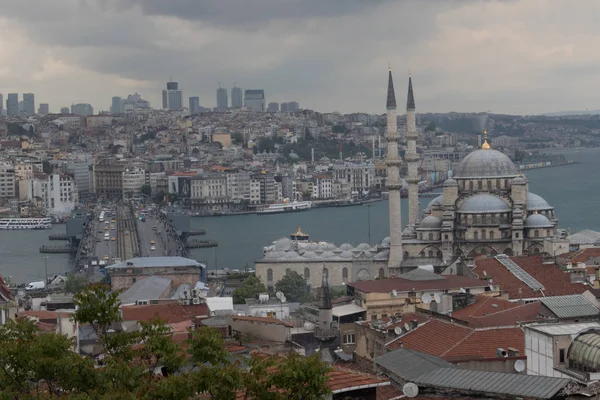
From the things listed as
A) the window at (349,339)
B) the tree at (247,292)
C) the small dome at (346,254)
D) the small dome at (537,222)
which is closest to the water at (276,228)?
the small dome at (346,254)

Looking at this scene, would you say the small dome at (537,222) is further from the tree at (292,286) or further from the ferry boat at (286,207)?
the ferry boat at (286,207)

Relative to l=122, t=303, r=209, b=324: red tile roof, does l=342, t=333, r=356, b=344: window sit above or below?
below

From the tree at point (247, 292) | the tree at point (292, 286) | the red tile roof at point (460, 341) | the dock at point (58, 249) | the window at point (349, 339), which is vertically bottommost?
the dock at point (58, 249)

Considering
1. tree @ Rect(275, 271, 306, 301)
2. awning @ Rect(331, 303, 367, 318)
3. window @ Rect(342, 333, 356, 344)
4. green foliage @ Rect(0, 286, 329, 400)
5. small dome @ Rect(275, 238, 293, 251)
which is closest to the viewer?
green foliage @ Rect(0, 286, 329, 400)

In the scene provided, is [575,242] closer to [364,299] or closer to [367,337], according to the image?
[364,299]

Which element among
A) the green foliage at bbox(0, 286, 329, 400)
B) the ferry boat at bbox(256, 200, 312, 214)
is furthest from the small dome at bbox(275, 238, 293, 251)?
the ferry boat at bbox(256, 200, 312, 214)

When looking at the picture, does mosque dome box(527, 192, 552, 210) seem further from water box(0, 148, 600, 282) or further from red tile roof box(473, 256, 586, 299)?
water box(0, 148, 600, 282)
